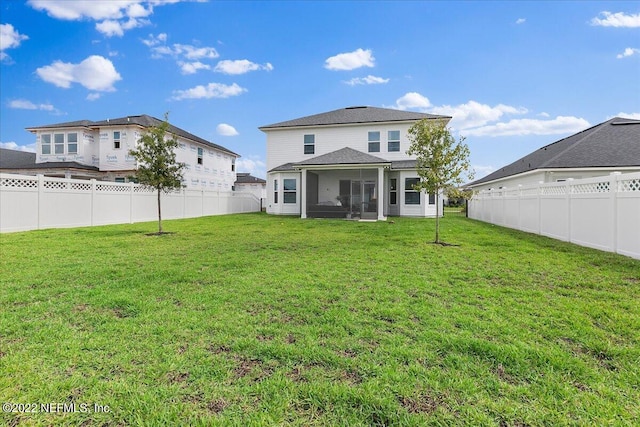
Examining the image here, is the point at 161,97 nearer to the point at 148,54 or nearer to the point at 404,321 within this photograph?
the point at 148,54

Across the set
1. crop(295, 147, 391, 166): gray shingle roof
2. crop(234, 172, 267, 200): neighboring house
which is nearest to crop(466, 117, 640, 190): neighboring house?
crop(295, 147, 391, 166): gray shingle roof

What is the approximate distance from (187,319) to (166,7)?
14220 mm

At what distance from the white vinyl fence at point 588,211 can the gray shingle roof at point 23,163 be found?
28.2 metres

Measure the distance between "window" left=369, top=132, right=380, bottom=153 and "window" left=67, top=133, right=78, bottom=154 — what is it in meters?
22.7

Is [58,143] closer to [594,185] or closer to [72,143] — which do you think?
[72,143]

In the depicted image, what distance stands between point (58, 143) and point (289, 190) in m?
19.1

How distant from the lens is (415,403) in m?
2.08

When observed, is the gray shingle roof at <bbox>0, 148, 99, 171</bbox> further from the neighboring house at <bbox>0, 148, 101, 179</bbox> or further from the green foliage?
the green foliage

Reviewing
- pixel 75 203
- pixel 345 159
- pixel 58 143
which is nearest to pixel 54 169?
pixel 58 143

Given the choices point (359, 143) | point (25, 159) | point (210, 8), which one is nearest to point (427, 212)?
point (359, 143)

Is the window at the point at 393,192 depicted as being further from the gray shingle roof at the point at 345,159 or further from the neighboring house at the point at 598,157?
the neighboring house at the point at 598,157

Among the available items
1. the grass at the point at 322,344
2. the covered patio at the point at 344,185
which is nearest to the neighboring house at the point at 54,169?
the covered patio at the point at 344,185

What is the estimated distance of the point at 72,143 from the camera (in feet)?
78.8

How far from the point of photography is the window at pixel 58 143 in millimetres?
24188
